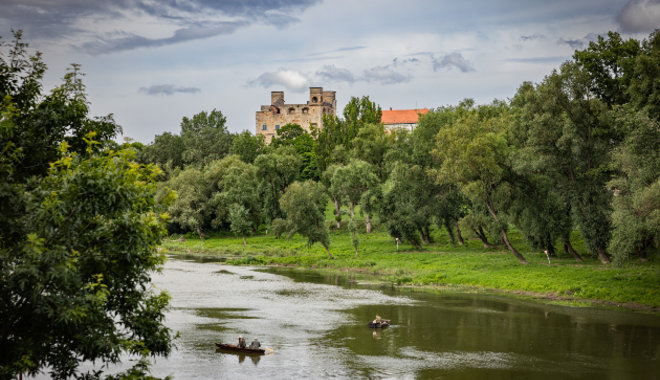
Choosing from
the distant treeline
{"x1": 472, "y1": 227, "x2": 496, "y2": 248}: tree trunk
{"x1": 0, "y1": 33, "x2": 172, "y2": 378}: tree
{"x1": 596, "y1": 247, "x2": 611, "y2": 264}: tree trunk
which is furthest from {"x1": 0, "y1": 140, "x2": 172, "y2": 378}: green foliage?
{"x1": 472, "y1": 227, "x2": 496, "y2": 248}: tree trunk

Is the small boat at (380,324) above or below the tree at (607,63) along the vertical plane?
below

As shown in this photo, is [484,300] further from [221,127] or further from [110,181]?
[221,127]

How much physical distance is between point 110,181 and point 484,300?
34380 mm

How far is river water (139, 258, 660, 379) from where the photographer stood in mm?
27672

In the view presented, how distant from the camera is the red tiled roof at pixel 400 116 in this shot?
17100 cm

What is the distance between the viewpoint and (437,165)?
66.9 m

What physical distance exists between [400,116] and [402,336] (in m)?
143

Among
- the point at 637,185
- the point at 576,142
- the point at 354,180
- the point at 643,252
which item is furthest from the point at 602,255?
the point at 354,180

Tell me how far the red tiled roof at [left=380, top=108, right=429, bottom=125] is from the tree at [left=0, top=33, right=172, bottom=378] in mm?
154565

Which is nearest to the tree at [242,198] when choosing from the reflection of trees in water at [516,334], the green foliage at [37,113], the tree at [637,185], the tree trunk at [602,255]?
the reflection of trees in water at [516,334]

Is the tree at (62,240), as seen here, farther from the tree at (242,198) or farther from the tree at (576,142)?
the tree at (242,198)

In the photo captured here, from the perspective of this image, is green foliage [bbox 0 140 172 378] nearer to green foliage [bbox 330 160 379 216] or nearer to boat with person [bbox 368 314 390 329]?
boat with person [bbox 368 314 390 329]

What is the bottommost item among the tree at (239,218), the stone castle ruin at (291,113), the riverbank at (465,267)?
the riverbank at (465,267)

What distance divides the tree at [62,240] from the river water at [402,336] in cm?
1053
